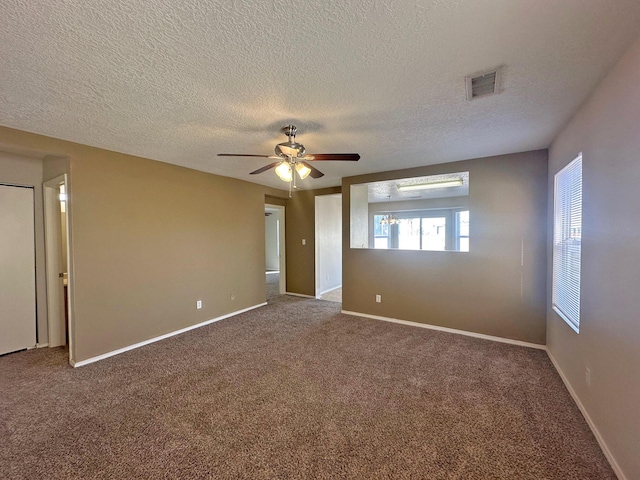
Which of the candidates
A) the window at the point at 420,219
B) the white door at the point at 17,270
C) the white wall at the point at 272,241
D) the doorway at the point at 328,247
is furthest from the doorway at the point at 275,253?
the white door at the point at 17,270

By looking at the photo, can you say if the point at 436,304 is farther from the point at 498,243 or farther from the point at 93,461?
the point at 93,461

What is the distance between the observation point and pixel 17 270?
10.8 feet

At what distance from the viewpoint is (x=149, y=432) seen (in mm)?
1958

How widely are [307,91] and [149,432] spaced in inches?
107

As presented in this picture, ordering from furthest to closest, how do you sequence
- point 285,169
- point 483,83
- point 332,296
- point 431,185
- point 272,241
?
1. point 272,241
2. point 332,296
3. point 431,185
4. point 285,169
5. point 483,83

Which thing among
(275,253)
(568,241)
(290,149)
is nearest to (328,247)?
(290,149)

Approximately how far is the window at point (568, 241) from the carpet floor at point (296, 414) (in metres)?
0.71

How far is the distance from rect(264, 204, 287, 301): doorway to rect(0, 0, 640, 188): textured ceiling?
3.75m

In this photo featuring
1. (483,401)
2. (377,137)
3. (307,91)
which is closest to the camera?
(307,91)

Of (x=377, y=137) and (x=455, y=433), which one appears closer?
(x=455, y=433)

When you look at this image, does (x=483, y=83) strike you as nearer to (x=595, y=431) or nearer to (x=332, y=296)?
(x=595, y=431)

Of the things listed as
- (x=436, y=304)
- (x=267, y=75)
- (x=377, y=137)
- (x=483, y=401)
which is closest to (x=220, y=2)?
(x=267, y=75)

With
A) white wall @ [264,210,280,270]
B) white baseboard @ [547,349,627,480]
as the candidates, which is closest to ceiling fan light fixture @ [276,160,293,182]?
white baseboard @ [547,349,627,480]

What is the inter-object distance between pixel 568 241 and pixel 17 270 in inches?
241
